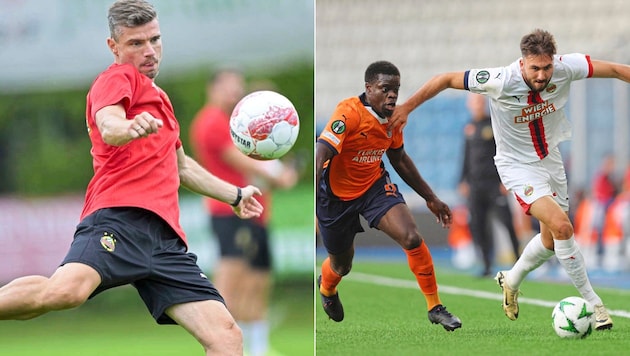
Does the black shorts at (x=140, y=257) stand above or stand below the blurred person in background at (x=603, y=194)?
above

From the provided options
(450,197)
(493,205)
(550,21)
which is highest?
(550,21)

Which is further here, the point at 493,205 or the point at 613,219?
the point at 613,219

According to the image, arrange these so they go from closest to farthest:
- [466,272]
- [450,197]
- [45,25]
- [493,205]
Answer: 1. [493,205]
2. [466,272]
3. [45,25]
4. [450,197]

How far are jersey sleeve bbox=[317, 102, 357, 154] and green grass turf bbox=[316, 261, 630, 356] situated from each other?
1344mm

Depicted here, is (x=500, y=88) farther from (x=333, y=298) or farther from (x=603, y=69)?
(x=333, y=298)

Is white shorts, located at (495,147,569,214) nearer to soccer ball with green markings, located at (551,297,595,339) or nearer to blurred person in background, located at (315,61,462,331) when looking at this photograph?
blurred person in background, located at (315,61,462,331)

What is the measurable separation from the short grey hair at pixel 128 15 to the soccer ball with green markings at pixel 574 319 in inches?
126

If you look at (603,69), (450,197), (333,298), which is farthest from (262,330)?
(450,197)

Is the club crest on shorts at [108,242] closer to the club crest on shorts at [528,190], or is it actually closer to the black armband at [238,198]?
the black armband at [238,198]

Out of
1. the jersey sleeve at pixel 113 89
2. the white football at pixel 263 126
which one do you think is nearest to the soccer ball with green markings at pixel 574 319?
the white football at pixel 263 126

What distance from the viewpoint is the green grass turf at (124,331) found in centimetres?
1059

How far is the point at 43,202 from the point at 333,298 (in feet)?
29.8

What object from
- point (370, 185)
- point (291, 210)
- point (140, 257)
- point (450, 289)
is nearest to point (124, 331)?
point (291, 210)

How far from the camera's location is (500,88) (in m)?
7.14
